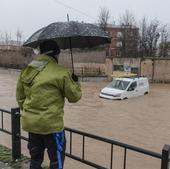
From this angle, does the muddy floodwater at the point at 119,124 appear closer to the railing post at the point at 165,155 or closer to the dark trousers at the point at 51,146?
the dark trousers at the point at 51,146

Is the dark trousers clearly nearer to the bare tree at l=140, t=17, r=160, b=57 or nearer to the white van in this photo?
the white van

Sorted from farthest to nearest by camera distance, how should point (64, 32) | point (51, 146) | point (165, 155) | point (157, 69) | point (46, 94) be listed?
point (157, 69) → point (64, 32) → point (51, 146) → point (46, 94) → point (165, 155)

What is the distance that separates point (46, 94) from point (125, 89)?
20839 mm

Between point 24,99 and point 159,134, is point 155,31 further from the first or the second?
point 24,99

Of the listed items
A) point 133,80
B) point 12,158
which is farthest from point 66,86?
point 133,80

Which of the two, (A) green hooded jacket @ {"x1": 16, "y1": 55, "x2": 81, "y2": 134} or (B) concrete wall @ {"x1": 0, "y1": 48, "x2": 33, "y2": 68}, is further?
(B) concrete wall @ {"x1": 0, "y1": 48, "x2": 33, "y2": 68}

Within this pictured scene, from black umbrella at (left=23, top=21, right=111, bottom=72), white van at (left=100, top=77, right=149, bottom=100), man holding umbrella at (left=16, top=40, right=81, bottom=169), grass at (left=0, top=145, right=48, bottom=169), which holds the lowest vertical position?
white van at (left=100, top=77, right=149, bottom=100)

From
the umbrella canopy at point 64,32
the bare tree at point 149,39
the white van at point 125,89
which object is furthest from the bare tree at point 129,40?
the umbrella canopy at point 64,32

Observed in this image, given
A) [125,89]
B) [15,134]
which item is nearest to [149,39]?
[125,89]

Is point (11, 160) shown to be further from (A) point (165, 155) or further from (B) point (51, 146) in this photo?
(A) point (165, 155)

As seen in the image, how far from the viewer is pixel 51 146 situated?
3338 mm

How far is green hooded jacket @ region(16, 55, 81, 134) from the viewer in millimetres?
3164

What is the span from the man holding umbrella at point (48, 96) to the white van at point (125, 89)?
782 inches

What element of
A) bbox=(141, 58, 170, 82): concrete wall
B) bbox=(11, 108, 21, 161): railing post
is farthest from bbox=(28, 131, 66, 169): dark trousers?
bbox=(141, 58, 170, 82): concrete wall
